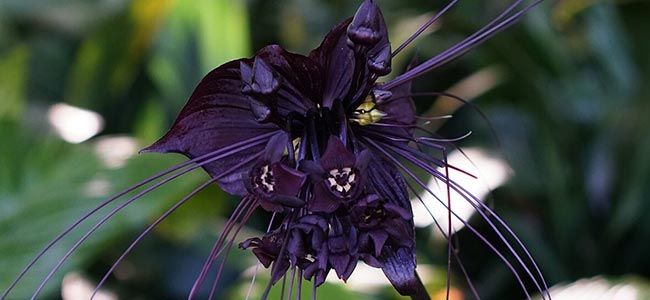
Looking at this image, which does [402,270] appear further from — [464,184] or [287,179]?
[464,184]

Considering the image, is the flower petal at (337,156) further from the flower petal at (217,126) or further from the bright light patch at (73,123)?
the bright light patch at (73,123)

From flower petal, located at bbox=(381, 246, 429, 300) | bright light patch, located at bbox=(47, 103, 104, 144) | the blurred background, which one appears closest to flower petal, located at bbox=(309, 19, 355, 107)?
flower petal, located at bbox=(381, 246, 429, 300)

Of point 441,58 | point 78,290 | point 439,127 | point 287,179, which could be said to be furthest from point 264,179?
point 439,127

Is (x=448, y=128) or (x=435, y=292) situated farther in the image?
(x=448, y=128)

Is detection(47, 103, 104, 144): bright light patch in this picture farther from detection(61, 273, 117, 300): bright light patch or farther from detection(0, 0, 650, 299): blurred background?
detection(61, 273, 117, 300): bright light patch

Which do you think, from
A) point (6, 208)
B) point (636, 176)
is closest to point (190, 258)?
point (6, 208)

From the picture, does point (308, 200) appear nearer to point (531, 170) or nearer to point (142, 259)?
point (142, 259)
